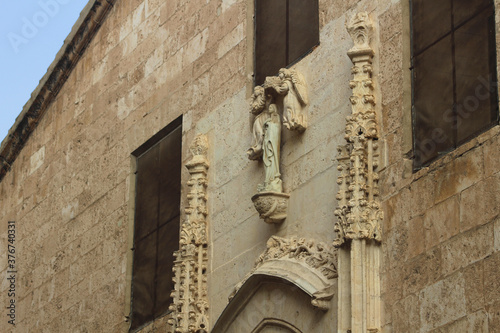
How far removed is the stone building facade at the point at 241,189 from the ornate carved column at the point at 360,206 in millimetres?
15

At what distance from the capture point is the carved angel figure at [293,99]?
39.5 ft

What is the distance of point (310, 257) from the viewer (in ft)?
37.2

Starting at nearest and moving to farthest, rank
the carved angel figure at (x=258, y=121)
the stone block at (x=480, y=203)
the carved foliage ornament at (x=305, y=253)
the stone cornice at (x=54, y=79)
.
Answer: the stone block at (x=480, y=203) → the carved foliage ornament at (x=305, y=253) → the carved angel figure at (x=258, y=121) → the stone cornice at (x=54, y=79)

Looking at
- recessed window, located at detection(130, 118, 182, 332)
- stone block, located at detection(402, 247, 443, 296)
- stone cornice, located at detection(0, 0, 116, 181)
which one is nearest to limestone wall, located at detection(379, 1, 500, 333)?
stone block, located at detection(402, 247, 443, 296)

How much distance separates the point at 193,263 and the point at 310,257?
221 cm

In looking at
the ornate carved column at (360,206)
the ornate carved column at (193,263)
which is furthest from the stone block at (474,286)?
the ornate carved column at (193,263)

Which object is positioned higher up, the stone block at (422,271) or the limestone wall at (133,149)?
the limestone wall at (133,149)

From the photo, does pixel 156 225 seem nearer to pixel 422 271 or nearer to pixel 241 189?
pixel 241 189

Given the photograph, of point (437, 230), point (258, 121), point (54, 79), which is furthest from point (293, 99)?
point (54, 79)

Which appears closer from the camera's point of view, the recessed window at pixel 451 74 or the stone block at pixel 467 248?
the stone block at pixel 467 248

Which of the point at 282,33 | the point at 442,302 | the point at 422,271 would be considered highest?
the point at 282,33

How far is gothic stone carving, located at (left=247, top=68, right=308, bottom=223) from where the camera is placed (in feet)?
39.4

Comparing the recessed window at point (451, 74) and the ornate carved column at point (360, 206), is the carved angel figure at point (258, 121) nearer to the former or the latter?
Answer: the ornate carved column at point (360, 206)

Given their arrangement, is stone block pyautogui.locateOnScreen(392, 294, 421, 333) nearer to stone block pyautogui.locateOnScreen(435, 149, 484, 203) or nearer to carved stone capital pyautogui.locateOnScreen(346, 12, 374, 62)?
stone block pyautogui.locateOnScreen(435, 149, 484, 203)
